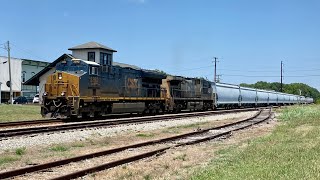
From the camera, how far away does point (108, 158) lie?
10.7m

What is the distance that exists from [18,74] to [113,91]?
163 ft

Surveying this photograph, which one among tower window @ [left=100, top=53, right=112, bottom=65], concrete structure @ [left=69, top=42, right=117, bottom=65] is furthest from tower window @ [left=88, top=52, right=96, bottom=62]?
tower window @ [left=100, top=53, right=112, bottom=65]

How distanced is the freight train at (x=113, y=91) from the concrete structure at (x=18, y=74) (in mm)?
39956

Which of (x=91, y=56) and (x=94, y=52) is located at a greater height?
(x=94, y=52)

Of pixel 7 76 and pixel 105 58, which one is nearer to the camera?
pixel 105 58

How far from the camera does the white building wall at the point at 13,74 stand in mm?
68875

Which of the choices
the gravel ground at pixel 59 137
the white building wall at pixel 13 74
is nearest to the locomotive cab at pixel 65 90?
the gravel ground at pixel 59 137

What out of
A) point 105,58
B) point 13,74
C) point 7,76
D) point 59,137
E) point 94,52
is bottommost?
point 59,137

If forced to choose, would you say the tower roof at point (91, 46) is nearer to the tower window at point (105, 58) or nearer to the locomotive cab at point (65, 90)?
the tower window at point (105, 58)

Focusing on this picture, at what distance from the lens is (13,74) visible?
70.6 meters

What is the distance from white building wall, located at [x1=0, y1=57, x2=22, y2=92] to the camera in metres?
68.9

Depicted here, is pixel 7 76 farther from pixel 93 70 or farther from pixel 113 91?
pixel 93 70

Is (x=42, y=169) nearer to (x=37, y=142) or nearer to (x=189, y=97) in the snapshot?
(x=37, y=142)

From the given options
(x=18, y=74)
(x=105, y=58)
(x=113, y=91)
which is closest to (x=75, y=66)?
(x=113, y=91)
